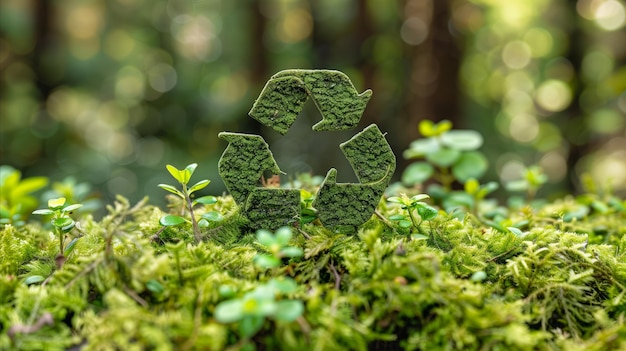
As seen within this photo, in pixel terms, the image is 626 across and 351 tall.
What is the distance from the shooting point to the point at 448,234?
1104 mm

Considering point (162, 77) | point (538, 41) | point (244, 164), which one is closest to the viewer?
point (244, 164)

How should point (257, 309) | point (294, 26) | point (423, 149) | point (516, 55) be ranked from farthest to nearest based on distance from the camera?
point (294, 26) → point (516, 55) → point (423, 149) → point (257, 309)

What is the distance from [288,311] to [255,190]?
453 millimetres

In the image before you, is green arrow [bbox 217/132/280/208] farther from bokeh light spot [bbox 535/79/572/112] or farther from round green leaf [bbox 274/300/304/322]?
bokeh light spot [bbox 535/79/572/112]

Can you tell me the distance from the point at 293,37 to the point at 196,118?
7.68 ft

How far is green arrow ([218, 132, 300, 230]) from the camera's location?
43.4 inches

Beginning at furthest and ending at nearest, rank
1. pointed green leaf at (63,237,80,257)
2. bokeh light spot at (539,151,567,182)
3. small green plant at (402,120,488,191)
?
bokeh light spot at (539,151,567,182)
small green plant at (402,120,488,191)
pointed green leaf at (63,237,80,257)

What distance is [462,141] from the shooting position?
1848mm

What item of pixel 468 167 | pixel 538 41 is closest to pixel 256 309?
pixel 468 167

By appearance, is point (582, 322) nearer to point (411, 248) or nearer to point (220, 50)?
point (411, 248)

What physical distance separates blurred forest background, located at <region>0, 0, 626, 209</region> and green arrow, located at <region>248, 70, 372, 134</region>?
4.14 m

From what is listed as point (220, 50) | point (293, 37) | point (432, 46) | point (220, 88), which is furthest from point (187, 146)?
point (432, 46)

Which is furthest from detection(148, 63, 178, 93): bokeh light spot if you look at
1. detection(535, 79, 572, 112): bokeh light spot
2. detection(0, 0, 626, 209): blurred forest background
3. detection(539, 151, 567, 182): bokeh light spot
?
detection(539, 151, 567, 182): bokeh light spot

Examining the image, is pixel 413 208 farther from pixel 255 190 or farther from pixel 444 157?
pixel 444 157
